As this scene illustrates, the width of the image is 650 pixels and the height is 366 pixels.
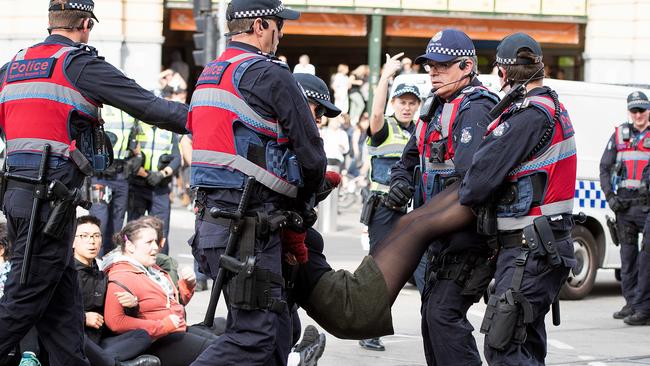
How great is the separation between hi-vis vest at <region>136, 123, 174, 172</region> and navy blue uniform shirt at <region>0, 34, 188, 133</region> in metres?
5.41

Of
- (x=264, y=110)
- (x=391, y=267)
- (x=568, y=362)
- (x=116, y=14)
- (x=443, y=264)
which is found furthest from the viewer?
(x=116, y=14)

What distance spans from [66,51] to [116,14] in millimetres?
17622

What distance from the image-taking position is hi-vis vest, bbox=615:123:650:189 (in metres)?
11.6

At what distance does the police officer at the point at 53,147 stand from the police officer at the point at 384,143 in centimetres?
279

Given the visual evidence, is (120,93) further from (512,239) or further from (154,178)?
(154,178)

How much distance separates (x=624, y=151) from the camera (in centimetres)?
1173

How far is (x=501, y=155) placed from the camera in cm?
645

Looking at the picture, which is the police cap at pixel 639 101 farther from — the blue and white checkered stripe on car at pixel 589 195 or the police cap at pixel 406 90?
the police cap at pixel 406 90

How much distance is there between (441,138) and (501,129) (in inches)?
21.6

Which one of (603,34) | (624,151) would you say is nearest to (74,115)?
(624,151)

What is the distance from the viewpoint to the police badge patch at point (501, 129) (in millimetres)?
6484

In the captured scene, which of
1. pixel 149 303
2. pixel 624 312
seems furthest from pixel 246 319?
pixel 624 312

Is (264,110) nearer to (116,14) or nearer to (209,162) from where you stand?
(209,162)

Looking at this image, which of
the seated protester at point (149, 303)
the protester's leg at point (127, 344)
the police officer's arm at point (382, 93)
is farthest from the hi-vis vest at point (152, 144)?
the protester's leg at point (127, 344)
